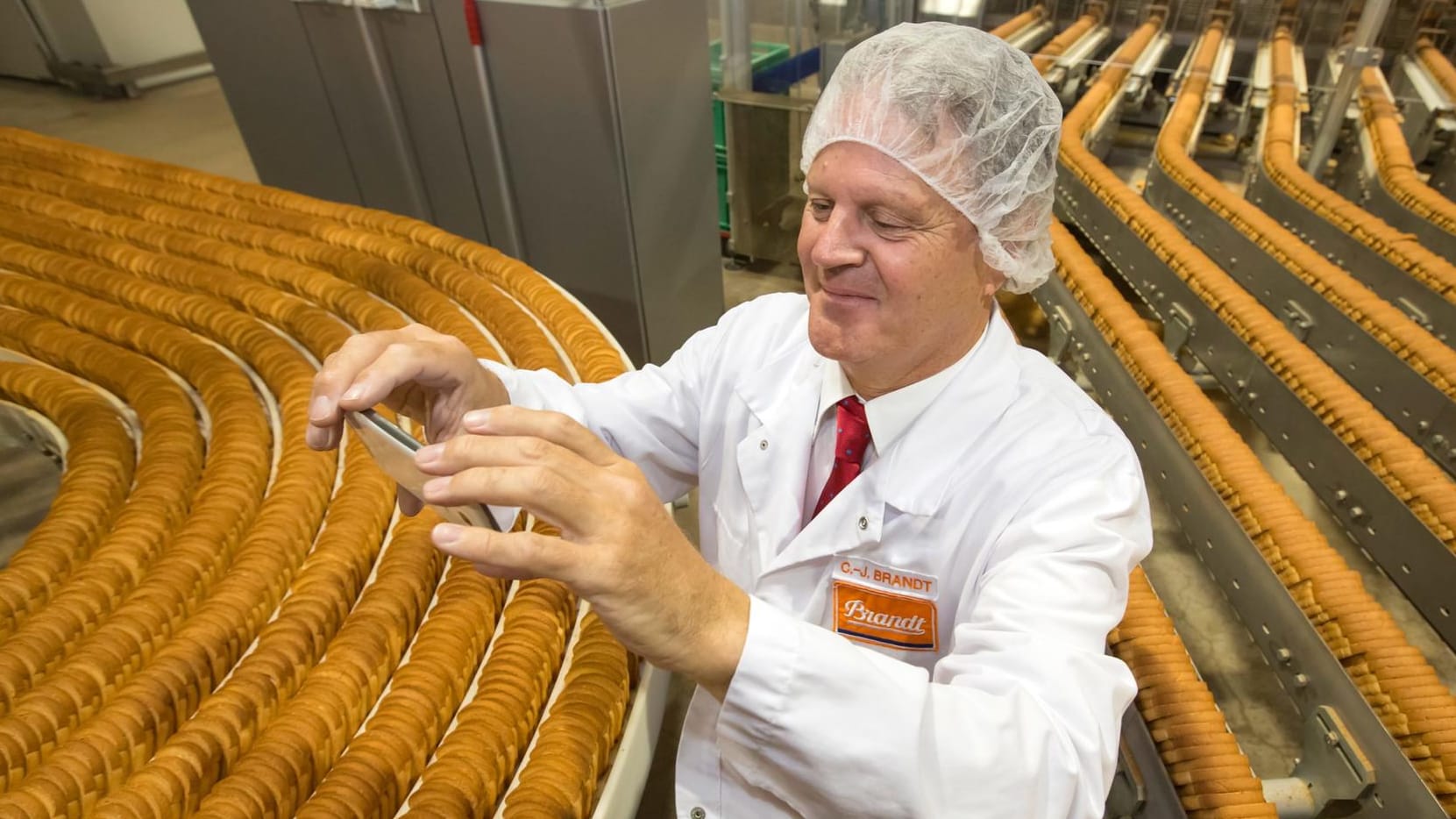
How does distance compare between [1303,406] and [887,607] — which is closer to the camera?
[887,607]

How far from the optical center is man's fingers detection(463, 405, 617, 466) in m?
0.72

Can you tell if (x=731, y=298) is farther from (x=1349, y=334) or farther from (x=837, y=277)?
(x=837, y=277)

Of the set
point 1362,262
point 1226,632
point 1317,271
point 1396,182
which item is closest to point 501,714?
point 1226,632

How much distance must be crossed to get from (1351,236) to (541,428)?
333cm

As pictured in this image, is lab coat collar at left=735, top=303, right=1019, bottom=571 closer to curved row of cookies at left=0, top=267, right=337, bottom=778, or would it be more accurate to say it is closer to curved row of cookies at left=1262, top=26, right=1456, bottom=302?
curved row of cookies at left=0, top=267, right=337, bottom=778

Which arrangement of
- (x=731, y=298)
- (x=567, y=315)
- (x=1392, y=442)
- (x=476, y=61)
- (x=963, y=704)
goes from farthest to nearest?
(x=731, y=298) → (x=476, y=61) → (x=567, y=315) → (x=1392, y=442) → (x=963, y=704)

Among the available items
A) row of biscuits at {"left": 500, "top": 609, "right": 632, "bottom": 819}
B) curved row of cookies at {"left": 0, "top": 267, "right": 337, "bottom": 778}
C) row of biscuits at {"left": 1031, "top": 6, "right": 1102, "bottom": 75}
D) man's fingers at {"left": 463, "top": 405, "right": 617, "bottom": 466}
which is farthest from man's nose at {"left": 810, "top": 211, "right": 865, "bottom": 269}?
row of biscuits at {"left": 1031, "top": 6, "right": 1102, "bottom": 75}

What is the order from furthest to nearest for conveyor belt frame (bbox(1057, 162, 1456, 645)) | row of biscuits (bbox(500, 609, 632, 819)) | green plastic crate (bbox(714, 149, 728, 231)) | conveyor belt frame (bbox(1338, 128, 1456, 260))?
green plastic crate (bbox(714, 149, 728, 231)) < conveyor belt frame (bbox(1338, 128, 1456, 260)) < conveyor belt frame (bbox(1057, 162, 1456, 645)) < row of biscuits (bbox(500, 609, 632, 819))

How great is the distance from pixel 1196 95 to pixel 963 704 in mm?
4560

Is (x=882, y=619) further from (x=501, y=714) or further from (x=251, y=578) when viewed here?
(x=251, y=578)

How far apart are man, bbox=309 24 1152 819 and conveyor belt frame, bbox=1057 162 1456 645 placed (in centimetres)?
129

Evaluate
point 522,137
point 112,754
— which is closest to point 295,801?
point 112,754

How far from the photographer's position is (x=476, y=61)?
2.57 meters

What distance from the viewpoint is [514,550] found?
2.02ft
